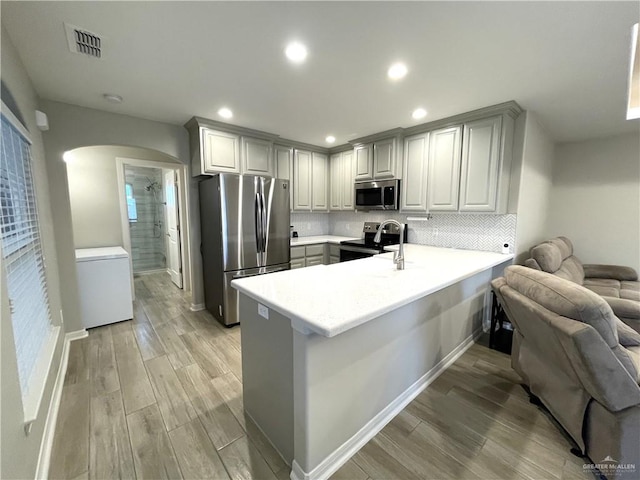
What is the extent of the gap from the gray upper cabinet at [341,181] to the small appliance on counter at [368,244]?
0.50 metres

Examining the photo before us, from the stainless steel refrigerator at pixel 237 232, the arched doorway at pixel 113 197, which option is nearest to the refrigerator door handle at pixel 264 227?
the stainless steel refrigerator at pixel 237 232

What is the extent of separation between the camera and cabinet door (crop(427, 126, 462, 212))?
9.73 ft

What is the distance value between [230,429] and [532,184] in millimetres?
3907

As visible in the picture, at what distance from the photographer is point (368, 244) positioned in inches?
147

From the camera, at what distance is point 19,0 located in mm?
1288

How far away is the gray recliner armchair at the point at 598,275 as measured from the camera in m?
2.31

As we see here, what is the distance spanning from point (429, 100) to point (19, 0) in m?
2.80

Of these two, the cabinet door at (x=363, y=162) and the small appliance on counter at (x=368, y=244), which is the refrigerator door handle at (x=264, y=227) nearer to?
the small appliance on counter at (x=368, y=244)

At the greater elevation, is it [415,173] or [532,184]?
[415,173]

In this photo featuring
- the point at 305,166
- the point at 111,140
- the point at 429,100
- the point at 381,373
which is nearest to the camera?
the point at 381,373

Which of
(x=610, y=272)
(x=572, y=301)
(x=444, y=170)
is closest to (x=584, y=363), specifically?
(x=572, y=301)

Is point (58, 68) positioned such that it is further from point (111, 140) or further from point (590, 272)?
point (590, 272)

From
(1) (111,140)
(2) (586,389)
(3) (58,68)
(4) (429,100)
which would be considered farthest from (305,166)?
(2) (586,389)

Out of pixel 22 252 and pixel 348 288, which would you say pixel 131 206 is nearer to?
pixel 22 252
